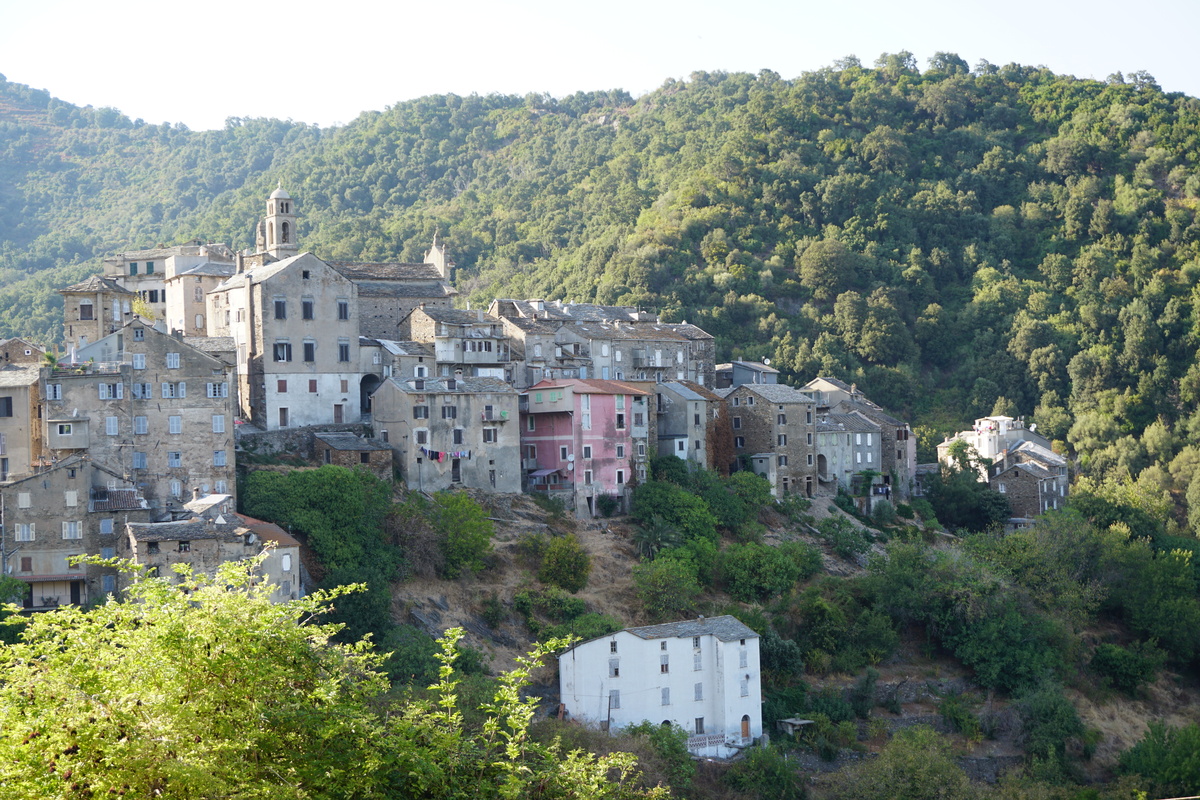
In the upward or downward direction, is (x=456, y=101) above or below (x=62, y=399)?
above

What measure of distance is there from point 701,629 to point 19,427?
28.1 m

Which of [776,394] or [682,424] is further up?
[776,394]

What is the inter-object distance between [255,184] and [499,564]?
365ft

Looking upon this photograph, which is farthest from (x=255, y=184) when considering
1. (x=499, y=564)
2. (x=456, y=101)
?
(x=499, y=564)

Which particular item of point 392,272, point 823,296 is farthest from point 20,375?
point 823,296

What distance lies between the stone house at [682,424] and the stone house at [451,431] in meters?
11.0

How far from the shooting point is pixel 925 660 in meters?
66.2

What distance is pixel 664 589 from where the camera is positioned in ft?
198

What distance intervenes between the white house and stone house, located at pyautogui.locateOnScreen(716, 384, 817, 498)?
22.2 m

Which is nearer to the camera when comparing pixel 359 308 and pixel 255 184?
pixel 359 308

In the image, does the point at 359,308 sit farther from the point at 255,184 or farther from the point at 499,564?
the point at 255,184

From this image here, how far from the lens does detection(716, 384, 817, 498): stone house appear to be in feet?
255

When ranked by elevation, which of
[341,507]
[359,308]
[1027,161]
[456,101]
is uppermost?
[456,101]

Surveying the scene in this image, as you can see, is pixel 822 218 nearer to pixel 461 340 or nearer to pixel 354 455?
pixel 461 340
